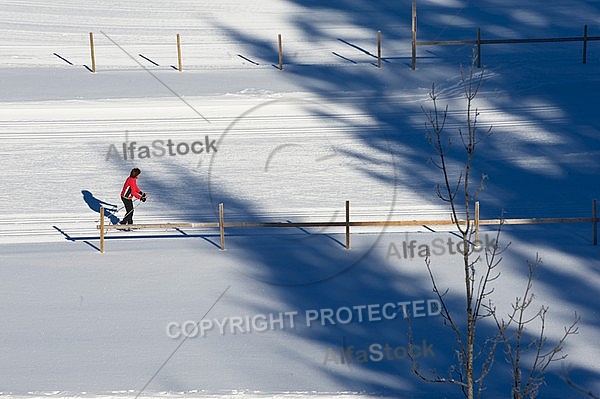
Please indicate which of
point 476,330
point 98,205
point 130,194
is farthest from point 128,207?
point 476,330

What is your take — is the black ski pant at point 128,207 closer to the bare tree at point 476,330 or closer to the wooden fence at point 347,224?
the wooden fence at point 347,224

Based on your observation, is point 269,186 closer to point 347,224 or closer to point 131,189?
point 131,189

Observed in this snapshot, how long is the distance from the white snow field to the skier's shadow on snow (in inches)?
3.3

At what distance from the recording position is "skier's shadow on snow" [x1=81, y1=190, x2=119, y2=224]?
2169 centimetres

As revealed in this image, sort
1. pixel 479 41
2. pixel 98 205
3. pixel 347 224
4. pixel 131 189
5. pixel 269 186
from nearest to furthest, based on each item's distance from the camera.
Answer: pixel 347 224, pixel 131 189, pixel 98 205, pixel 269 186, pixel 479 41

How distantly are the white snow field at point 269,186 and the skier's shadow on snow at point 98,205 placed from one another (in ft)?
0.27

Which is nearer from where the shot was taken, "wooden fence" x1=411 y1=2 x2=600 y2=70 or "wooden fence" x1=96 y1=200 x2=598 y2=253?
"wooden fence" x1=96 y1=200 x2=598 y2=253

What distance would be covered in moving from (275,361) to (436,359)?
7.51 feet

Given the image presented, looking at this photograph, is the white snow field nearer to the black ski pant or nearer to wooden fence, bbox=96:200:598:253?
the black ski pant

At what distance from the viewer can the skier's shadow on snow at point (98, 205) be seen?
21688 millimetres

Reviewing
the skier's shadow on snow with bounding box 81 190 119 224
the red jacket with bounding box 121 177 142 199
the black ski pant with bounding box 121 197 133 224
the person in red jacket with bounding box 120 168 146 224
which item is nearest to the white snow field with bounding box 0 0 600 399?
the skier's shadow on snow with bounding box 81 190 119 224

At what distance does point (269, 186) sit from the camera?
76.0ft

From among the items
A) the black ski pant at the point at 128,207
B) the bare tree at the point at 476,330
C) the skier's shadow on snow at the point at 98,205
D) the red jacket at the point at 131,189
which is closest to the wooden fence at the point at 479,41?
the bare tree at the point at 476,330

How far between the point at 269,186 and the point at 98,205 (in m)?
3.73
